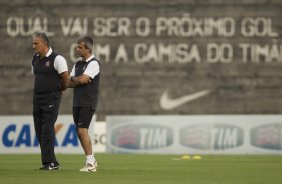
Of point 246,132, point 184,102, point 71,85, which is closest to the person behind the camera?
point 71,85

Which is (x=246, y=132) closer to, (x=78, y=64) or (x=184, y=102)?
(x=184, y=102)

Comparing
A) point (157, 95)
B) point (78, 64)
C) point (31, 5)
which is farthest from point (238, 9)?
point (78, 64)

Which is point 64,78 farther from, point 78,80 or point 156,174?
point 156,174

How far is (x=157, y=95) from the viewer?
23.7 meters

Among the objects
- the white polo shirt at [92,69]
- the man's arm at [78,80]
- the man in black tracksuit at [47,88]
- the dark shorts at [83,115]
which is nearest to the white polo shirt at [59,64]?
the man in black tracksuit at [47,88]

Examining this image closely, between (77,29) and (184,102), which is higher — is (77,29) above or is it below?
above

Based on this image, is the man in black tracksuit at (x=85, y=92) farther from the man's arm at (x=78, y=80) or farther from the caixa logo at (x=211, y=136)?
the caixa logo at (x=211, y=136)

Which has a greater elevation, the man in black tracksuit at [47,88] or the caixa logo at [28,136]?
the man in black tracksuit at [47,88]

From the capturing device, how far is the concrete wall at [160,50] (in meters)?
23.7

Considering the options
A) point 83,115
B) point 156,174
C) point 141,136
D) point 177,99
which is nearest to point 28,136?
point 141,136

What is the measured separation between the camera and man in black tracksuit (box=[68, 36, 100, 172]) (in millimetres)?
13533

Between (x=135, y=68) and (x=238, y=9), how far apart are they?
275 cm

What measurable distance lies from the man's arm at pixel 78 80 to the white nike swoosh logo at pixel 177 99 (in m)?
10.0

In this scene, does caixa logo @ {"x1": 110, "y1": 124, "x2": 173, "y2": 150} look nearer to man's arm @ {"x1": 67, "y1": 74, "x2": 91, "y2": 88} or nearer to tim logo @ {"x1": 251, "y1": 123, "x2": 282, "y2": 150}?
tim logo @ {"x1": 251, "y1": 123, "x2": 282, "y2": 150}
